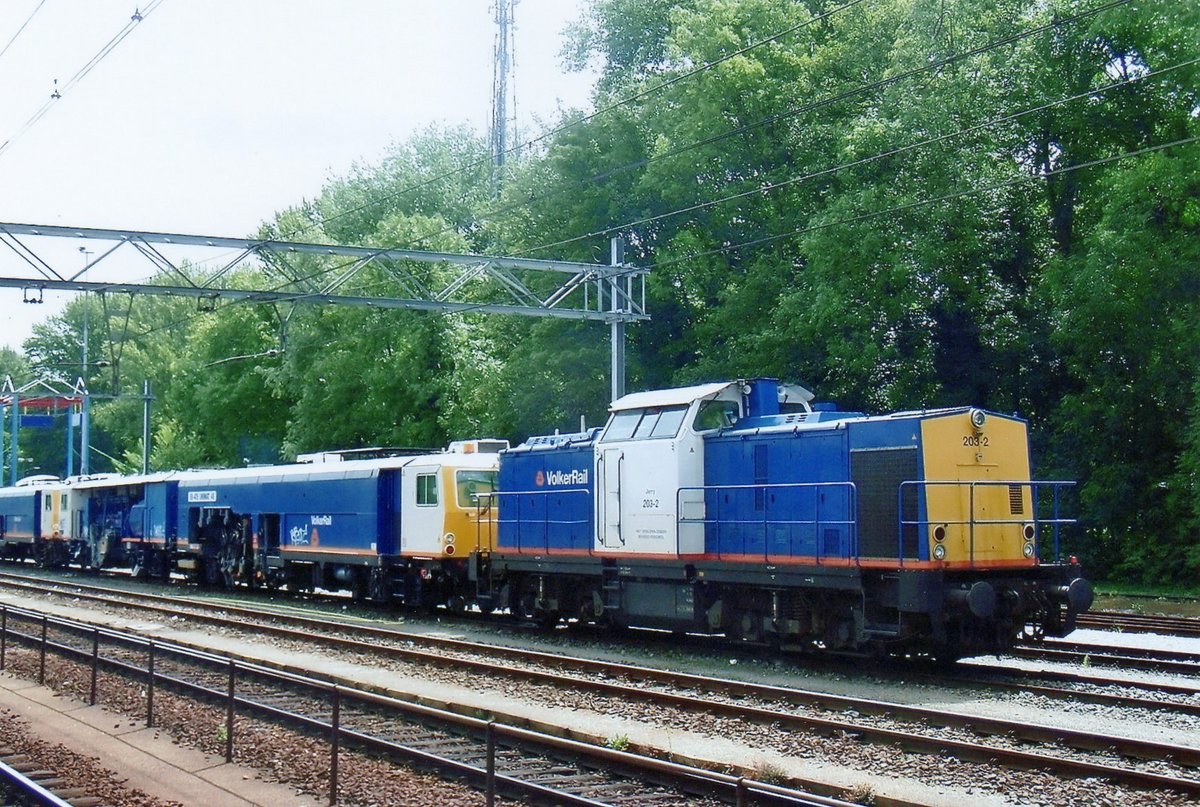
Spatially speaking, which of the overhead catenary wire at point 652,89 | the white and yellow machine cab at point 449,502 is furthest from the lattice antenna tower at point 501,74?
the white and yellow machine cab at point 449,502

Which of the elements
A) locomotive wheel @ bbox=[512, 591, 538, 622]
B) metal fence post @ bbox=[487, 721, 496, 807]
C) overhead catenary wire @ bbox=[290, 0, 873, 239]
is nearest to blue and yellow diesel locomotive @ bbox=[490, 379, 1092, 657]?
locomotive wheel @ bbox=[512, 591, 538, 622]

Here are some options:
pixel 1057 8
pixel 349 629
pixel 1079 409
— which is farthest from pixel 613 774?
pixel 1057 8

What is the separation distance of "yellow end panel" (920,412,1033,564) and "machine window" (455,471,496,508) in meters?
10.7

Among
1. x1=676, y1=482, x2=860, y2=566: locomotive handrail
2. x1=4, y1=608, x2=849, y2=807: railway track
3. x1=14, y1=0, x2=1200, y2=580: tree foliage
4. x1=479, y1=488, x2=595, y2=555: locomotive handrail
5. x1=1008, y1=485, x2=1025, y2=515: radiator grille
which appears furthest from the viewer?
x1=14, y1=0, x2=1200, y2=580: tree foliage

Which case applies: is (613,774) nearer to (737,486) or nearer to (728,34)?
(737,486)

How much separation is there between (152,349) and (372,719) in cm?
7587

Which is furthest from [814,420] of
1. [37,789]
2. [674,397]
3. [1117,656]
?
[37,789]

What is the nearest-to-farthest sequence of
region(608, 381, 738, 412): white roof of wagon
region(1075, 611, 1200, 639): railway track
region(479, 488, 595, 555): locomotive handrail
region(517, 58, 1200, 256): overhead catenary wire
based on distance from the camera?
region(608, 381, 738, 412): white roof of wagon → region(1075, 611, 1200, 639): railway track → region(479, 488, 595, 555): locomotive handrail → region(517, 58, 1200, 256): overhead catenary wire

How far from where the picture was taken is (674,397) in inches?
703

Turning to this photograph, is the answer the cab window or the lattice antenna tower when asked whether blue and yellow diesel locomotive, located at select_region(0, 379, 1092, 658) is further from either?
the lattice antenna tower

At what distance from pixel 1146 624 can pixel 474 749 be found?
13.3 m

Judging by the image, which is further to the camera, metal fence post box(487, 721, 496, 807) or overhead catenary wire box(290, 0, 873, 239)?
overhead catenary wire box(290, 0, 873, 239)

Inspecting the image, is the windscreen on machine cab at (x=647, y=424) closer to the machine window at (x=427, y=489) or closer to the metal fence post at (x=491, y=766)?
the machine window at (x=427, y=489)

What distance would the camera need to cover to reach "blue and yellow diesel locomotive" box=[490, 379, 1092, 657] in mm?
14680
